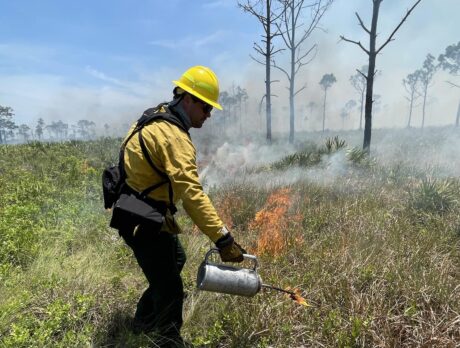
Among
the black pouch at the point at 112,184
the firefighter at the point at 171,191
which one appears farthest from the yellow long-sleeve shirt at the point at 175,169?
the black pouch at the point at 112,184

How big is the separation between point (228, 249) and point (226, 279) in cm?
26

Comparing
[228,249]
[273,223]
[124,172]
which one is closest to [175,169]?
[124,172]

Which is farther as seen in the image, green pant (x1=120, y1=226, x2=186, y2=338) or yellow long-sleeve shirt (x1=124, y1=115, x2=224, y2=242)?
green pant (x1=120, y1=226, x2=186, y2=338)

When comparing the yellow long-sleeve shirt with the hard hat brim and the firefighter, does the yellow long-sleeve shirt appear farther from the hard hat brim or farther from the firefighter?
the hard hat brim

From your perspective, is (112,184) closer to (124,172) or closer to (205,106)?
(124,172)

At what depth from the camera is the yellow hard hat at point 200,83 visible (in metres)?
2.49

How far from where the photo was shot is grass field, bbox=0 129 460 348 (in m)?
2.65

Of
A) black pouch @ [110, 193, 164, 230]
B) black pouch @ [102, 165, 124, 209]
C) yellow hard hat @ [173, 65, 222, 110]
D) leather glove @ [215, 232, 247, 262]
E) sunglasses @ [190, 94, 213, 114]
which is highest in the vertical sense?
yellow hard hat @ [173, 65, 222, 110]

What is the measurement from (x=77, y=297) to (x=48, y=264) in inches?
36.2

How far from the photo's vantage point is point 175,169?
2213 millimetres

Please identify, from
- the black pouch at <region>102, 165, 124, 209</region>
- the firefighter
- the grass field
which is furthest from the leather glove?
the black pouch at <region>102, 165, 124, 209</region>

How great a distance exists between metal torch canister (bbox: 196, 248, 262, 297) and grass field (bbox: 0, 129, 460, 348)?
0.38 meters

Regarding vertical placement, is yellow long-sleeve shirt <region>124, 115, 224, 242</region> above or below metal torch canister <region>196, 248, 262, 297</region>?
above

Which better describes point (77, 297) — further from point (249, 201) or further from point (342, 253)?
point (249, 201)
